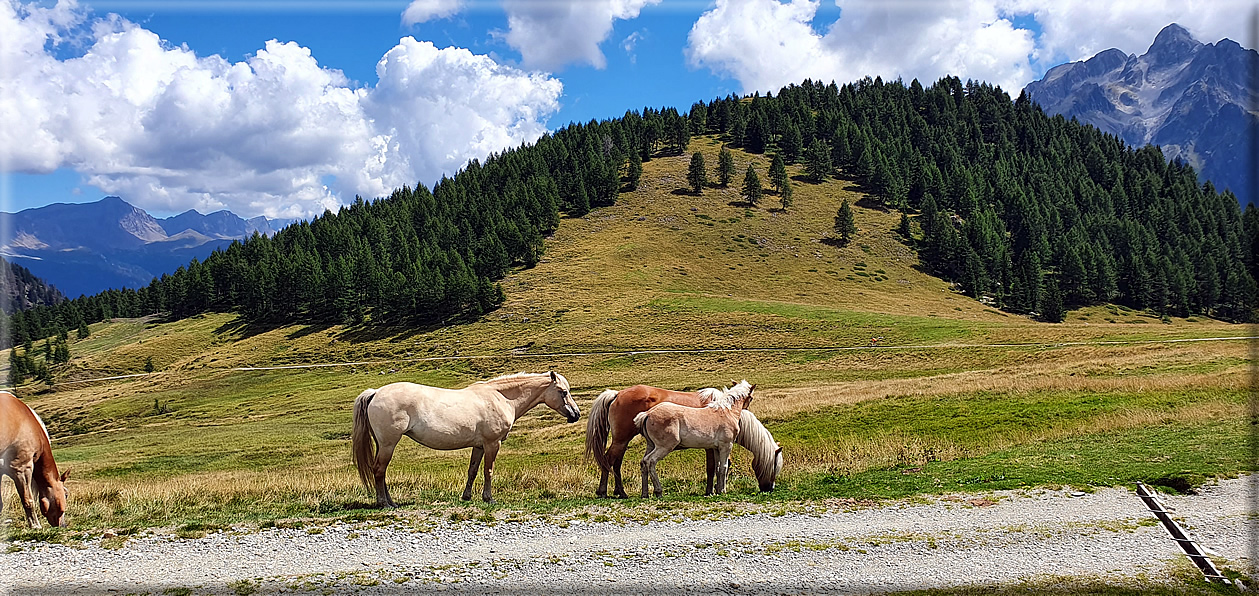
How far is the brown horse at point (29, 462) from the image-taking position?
456 inches

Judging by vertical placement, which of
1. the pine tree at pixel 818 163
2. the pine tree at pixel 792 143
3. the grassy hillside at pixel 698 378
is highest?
the pine tree at pixel 792 143

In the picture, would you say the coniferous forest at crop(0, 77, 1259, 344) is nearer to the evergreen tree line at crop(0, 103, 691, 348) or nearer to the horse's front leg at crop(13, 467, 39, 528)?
→ the evergreen tree line at crop(0, 103, 691, 348)

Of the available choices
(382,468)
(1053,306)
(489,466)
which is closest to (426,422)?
(382,468)

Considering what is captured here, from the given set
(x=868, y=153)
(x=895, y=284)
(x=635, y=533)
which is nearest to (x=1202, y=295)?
(x=895, y=284)

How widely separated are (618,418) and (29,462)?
11.2m

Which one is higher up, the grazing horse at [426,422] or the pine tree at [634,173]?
the pine tree at [634,173]

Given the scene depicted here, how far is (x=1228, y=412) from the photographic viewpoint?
2117 centimetres

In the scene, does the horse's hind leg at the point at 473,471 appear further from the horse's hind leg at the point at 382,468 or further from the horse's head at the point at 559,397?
the horse's head at the point at 559,397

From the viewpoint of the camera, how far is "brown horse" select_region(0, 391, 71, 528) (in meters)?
11.6

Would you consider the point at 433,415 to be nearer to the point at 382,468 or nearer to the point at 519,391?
the point at 382,468

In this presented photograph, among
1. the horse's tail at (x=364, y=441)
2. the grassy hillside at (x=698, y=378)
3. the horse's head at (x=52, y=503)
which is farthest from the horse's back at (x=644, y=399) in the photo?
the horse's head at (x=52, y=503)

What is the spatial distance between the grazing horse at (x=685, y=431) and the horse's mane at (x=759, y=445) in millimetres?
580

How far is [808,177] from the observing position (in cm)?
17338

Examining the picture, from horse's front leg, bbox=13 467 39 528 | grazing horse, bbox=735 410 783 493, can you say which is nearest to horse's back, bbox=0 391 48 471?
horse's front leg, bbox=13 467 39 528
